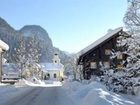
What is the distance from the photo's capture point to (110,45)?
5897 centimetres

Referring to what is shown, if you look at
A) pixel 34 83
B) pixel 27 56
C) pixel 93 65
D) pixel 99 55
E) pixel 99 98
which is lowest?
pixel 99 98

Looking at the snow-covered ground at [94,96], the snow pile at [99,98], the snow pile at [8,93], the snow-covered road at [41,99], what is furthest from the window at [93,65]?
the snow pile at [99,98]

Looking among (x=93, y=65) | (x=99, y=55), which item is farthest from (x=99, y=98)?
(x=93, y=65)

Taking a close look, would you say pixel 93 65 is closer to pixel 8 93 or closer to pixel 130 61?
pixel 8 93

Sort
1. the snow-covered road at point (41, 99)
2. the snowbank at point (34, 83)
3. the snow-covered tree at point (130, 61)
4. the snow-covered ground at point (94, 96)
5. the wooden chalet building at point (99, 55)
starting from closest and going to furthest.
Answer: the snow-covered ground at point (94, 96) < the snow-covered road at point (41, 99) < the snow-covered tree at point (130, 61) < the wooden chalet building at point (99, 55) < the snowbank at point (34, 83)

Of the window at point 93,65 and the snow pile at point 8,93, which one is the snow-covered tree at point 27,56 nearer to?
the window at point 93,65

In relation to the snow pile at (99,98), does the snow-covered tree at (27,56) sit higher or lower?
higher

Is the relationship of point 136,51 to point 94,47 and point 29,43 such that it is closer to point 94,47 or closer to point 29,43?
point 94,47

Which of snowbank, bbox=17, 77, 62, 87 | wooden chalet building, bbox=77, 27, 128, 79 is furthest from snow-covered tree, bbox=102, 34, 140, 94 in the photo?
snowbank, bbox=17, 77, 62, 87

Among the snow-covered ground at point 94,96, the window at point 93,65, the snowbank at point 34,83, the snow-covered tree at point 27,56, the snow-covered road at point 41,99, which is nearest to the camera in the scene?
the snow-covered ground at point 94,96

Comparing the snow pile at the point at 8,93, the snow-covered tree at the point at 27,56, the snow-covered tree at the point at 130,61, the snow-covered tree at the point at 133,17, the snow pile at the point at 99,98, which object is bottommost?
the snow pile at the point at 99,98

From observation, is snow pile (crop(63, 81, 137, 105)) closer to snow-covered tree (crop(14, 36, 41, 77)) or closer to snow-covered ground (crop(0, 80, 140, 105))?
snow-covered ground (crop(0, 80, 140, 105))

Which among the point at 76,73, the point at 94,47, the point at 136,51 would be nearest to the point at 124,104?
the point at 136,51

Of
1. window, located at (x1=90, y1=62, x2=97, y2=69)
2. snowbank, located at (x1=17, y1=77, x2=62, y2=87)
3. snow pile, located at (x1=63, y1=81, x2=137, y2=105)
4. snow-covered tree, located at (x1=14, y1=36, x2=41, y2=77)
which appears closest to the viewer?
snow pile, located at (x1=63, y1=81, x2=137, y2=105)
